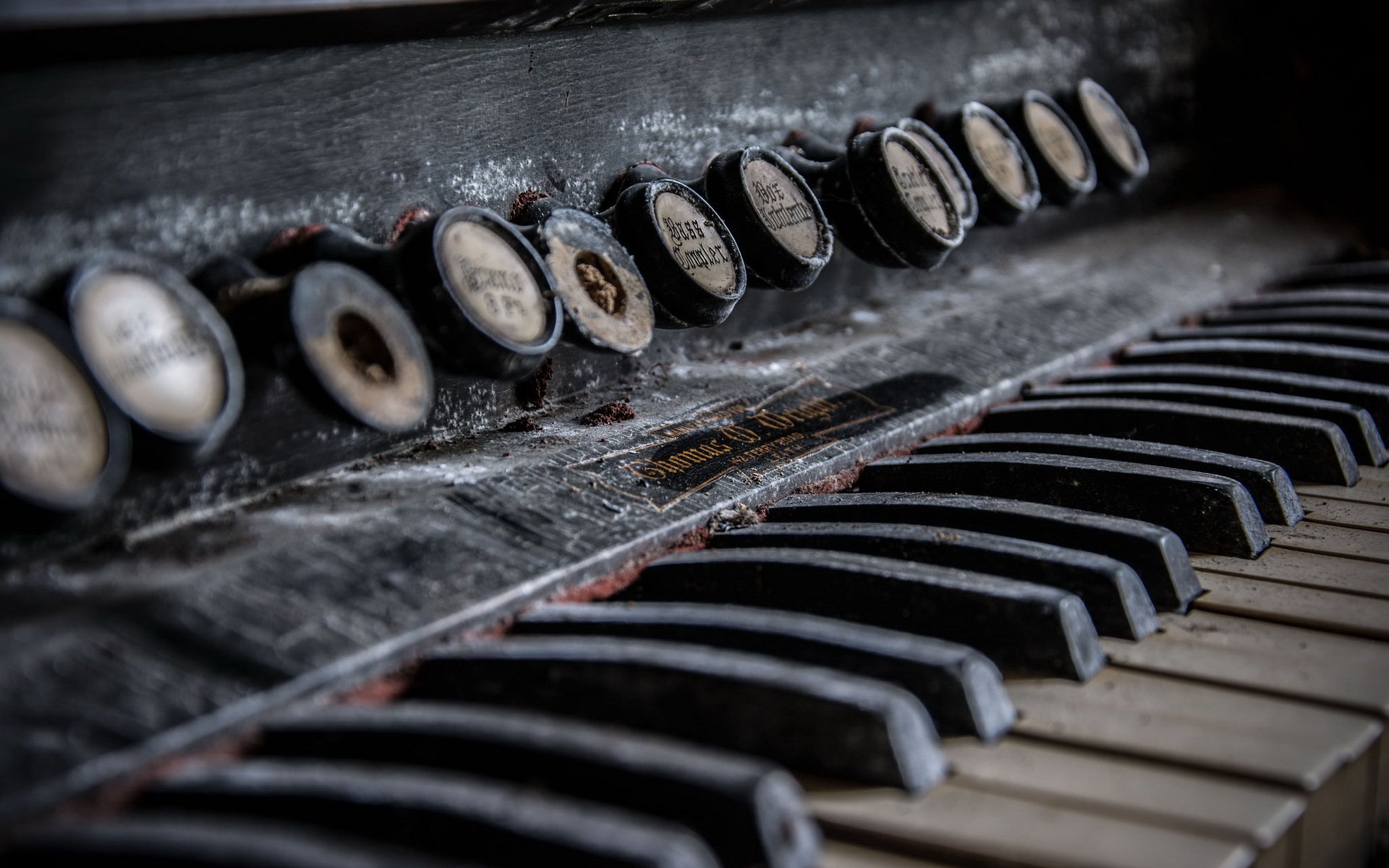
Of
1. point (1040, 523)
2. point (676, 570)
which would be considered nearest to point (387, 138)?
point (676, 570)

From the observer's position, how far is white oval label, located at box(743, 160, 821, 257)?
2180mm

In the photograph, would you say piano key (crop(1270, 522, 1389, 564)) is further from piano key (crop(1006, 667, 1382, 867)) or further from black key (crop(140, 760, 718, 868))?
black key (crop(140, 760, 718, 868))

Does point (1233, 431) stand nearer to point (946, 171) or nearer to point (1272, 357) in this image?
point (1272, 357)

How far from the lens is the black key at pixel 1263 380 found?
242 cm

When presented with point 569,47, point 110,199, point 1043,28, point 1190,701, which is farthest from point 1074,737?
point 1043,28

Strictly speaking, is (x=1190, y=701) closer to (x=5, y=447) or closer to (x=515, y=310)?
(x=515, y=310)

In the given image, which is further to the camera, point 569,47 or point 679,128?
point 679,128

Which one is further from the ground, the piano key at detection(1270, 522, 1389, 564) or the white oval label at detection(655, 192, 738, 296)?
the white oval label at detection(655, 192, 738, 296)

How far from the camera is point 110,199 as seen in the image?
5.12 feet

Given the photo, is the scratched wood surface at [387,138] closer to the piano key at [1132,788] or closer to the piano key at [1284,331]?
the piano key at [1284,331]

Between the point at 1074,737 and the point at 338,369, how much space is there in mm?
935

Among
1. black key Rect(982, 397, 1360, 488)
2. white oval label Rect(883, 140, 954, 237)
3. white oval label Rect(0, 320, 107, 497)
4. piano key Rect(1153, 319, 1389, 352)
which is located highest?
white oval label Rect(883, 140, 954, 237)

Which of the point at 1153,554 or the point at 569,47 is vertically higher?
the point at 569,47

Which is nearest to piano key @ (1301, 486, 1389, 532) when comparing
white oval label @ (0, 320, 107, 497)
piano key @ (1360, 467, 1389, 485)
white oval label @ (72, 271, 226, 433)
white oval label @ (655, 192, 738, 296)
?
piano key @ (1360, 467, 1389, 485)
